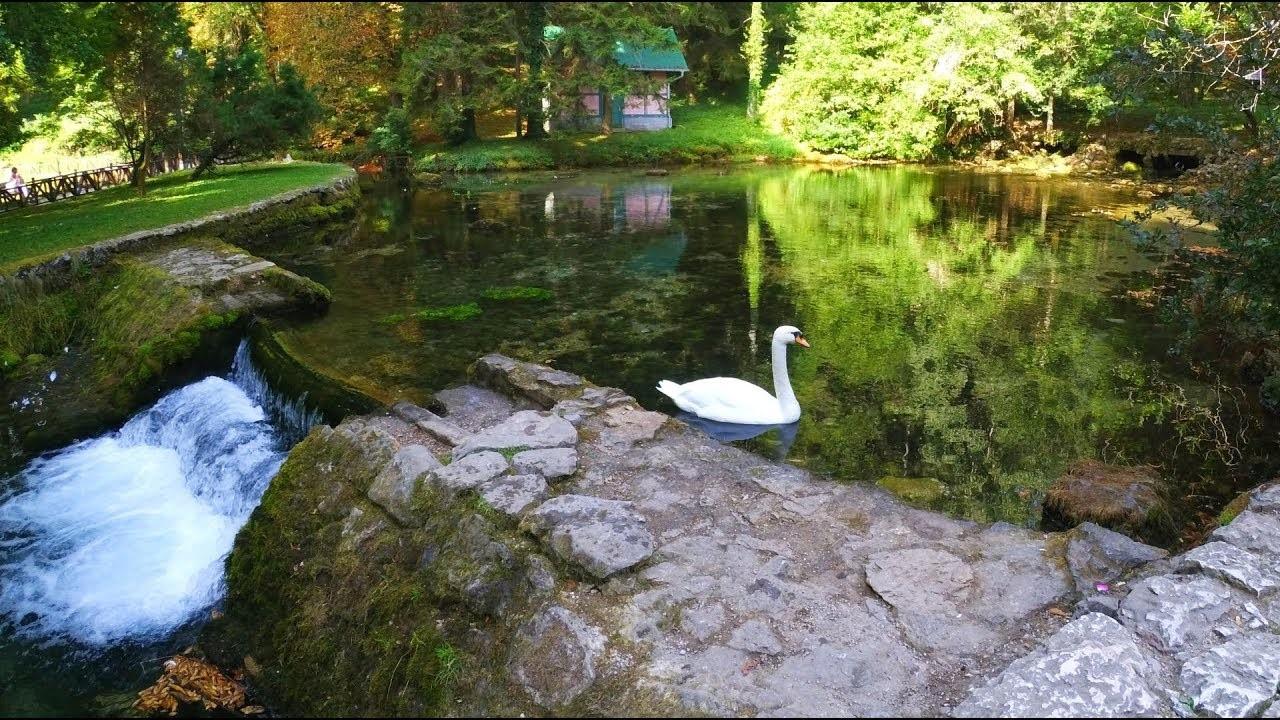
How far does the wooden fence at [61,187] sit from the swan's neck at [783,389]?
15.1m

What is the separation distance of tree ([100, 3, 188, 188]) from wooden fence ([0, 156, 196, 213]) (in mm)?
1719

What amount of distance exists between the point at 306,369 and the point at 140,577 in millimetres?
2463

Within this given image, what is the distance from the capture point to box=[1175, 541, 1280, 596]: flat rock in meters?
3.91

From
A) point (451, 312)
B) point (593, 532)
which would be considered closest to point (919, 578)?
point (593, 532)

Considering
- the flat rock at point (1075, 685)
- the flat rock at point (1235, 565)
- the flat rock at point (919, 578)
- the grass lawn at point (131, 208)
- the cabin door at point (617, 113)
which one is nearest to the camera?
the flat rock at point (1075, 685)

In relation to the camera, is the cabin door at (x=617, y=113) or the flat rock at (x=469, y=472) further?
the cabin door at (x=617, y=113)

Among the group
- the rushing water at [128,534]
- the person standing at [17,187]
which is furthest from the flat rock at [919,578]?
the person standing at [17,187]

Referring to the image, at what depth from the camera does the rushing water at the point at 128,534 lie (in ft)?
16.5

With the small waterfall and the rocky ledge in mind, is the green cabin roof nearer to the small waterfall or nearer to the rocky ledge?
the small waterfall

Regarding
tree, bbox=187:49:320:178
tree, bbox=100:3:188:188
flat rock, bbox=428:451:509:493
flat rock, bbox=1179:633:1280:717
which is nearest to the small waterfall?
flat rock, bbox=428:451:509:493

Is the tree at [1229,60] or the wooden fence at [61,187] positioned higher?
the tree at [1229,60]

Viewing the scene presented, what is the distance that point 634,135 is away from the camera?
102 feet

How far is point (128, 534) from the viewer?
6.44m

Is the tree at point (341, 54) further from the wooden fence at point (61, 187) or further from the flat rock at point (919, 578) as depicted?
the flat rock at point (919, 578)
